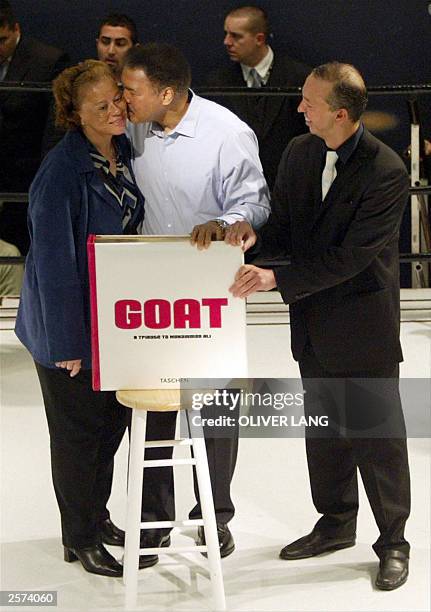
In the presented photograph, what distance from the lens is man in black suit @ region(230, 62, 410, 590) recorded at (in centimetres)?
286

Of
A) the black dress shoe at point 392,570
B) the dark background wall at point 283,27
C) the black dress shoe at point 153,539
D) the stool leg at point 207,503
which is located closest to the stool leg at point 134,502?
the stool leg at point 207,503

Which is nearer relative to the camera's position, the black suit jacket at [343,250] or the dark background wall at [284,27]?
the black suit jacket at [343,250]

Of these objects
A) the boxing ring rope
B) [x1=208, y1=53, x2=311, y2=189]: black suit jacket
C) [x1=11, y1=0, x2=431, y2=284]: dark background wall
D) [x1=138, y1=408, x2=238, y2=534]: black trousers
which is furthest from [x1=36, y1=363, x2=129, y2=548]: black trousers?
[x1=11, y1=0, x2=431, y2=284]: dark background wall

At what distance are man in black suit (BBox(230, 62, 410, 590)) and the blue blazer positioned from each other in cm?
34

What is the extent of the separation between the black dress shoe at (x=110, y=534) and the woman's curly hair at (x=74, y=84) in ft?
3.57

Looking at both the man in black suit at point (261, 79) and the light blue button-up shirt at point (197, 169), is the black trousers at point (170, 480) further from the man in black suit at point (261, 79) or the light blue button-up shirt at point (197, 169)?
the man in black suit at point (261, 79)

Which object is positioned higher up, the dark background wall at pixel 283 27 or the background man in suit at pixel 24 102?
the dark background wall at pixel 283 27

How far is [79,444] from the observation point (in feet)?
9.97

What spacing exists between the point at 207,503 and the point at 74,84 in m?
1.02

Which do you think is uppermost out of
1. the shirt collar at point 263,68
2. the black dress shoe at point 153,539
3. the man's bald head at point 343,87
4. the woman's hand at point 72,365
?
the shirt collar at point 263,68

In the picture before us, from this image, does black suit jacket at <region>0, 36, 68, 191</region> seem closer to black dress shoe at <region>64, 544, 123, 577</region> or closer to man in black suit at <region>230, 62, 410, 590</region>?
man in black suit at <region>230, 62, 410, 590</region>

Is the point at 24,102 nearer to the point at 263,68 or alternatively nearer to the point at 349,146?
the point at 263,68

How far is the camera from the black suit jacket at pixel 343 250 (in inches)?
113
